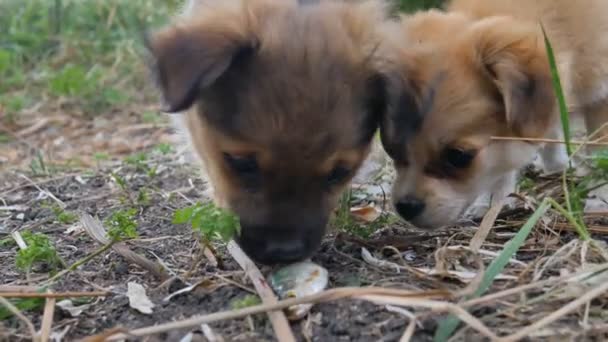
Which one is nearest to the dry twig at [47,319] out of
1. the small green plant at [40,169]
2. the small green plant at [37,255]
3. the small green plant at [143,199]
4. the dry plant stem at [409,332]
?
the small green plant at [37,255]

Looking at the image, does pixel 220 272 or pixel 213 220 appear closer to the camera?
pixel 213 220

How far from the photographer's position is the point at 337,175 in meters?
3.12

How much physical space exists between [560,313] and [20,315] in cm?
157

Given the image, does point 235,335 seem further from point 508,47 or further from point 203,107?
point 508,47

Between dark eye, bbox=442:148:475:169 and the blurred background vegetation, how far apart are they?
182 inches

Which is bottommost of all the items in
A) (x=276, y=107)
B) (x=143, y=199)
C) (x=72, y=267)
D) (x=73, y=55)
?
(x=73, y=55)

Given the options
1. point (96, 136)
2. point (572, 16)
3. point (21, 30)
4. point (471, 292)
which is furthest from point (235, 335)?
point (21, 30)

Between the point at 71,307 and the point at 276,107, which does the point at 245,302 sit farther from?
the point at 276,107

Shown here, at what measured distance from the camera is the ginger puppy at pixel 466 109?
11.9 feet

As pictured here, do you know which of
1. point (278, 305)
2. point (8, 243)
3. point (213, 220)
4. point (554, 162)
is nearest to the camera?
point (278, 305)

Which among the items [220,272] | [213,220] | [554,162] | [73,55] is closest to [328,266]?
[220,272]

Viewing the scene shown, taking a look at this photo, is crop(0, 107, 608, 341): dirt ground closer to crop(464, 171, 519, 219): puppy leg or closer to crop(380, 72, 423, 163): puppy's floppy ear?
crop(464, 171, 519, 219): puppy leg

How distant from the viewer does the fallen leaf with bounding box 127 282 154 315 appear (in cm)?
264

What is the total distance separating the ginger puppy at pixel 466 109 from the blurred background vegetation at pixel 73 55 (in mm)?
4491
